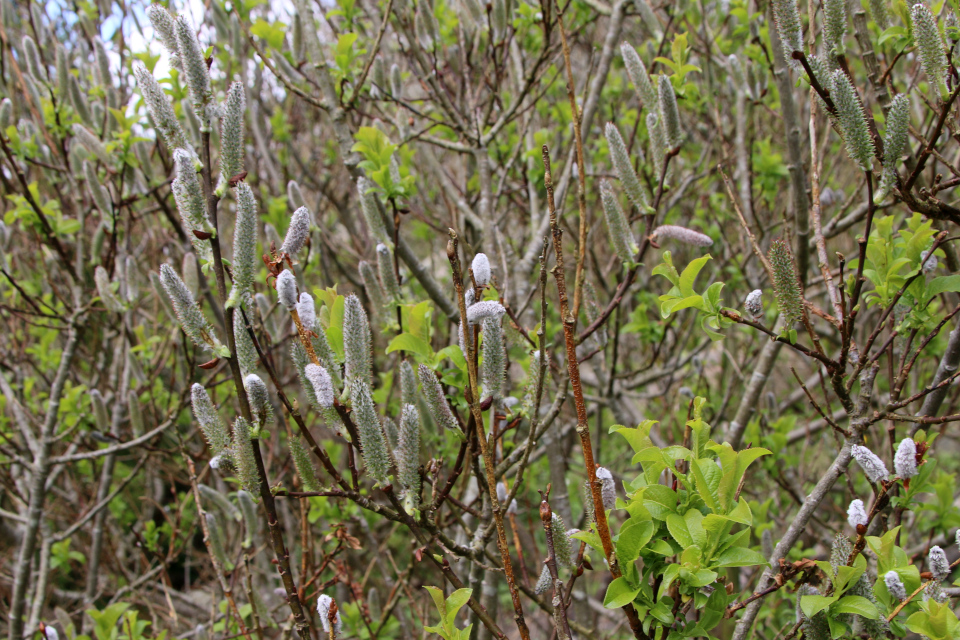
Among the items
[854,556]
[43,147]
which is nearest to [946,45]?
[854,556]

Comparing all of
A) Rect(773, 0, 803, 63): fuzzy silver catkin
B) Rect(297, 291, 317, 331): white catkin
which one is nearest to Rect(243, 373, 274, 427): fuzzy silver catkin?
Rect(297, 291, 317, 331): white catkin

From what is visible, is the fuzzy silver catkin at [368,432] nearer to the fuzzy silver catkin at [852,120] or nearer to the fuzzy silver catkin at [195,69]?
the fuzzy silver catkin at [195,69]

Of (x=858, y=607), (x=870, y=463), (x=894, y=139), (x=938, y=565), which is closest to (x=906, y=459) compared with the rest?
(x=870, y=463)

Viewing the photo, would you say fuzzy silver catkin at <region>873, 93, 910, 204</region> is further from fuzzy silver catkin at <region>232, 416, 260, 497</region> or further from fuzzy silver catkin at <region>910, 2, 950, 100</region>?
fuzzy silver catkin at <region>232, 416, 260, 497</region>

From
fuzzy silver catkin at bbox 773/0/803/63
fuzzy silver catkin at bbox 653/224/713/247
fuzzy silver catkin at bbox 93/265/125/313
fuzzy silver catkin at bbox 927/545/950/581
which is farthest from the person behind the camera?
fuzzy silver catkin at bbox 93/265/125/313

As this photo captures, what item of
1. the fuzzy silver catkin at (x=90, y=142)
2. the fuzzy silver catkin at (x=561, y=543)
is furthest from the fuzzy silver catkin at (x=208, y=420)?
the fuzzy silver catkin at (x=90, y=142)

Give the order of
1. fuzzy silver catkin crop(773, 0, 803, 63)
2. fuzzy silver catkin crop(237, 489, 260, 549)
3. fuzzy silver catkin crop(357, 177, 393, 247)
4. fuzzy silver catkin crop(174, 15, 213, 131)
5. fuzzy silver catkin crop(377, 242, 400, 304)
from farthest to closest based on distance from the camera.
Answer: fuzzy silver catkin crop(357, 177, 393, 247), fuzzy silver catkin crop(377, 242, 400, 304), fuzzy silver catkin crop(237, 489, 260, 549), fuzzy silver catkin crop(773, 0, 803, 63), fuzzy silver catkin crop(174, 15, 213, 131)

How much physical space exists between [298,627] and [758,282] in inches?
120

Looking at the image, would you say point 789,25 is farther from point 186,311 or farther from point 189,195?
point 186,311

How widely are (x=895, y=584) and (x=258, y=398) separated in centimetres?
124

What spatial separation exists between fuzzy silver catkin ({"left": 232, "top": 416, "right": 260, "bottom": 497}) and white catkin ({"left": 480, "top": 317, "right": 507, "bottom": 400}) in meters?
0.50

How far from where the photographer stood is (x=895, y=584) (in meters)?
1.16

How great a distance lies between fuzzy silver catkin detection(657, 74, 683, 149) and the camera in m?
1.81

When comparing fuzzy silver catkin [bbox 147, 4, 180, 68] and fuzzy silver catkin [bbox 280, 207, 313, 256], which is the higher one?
fuzzy silver catkin [bbox 147, 4, 180, 68]
